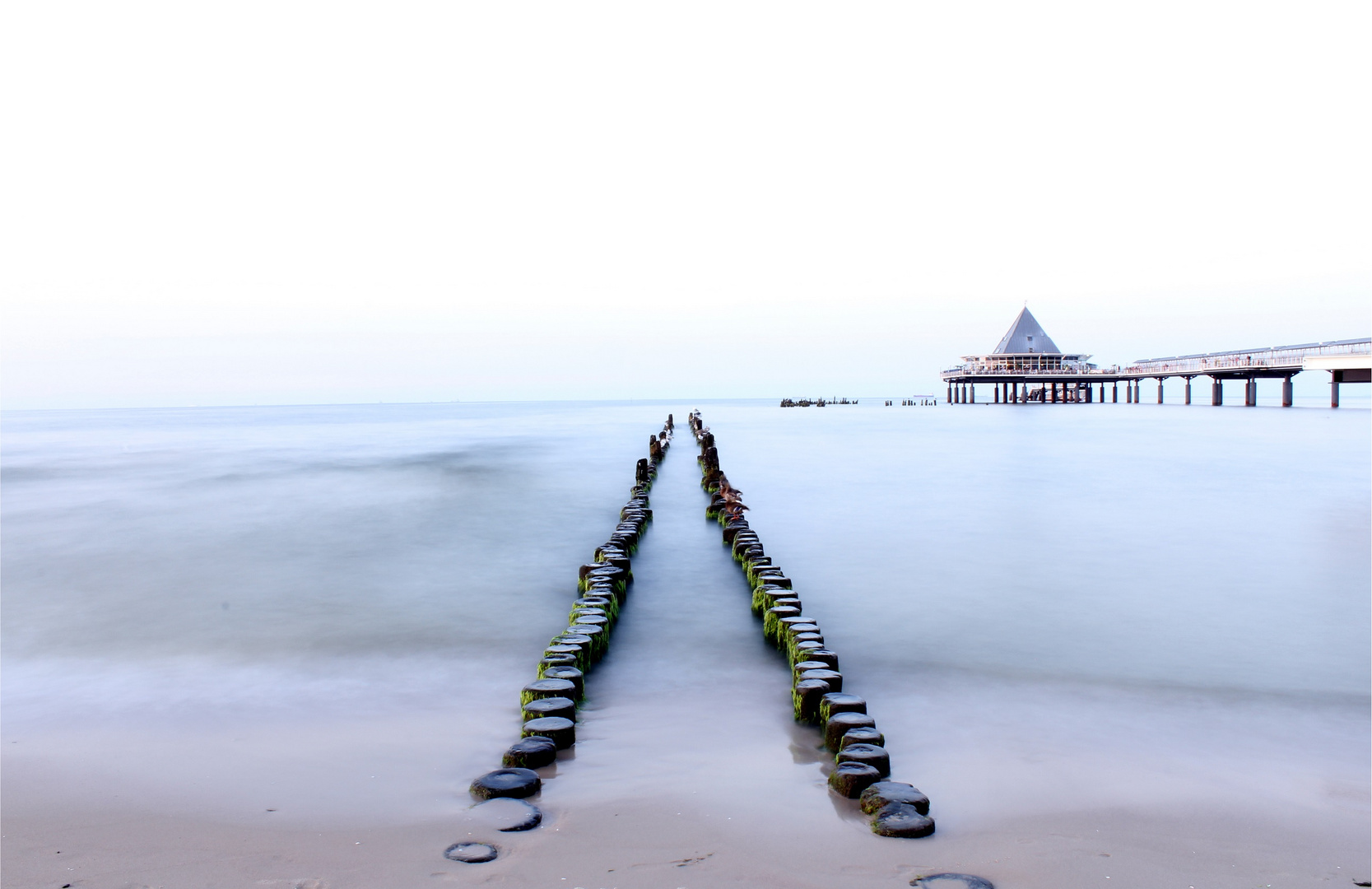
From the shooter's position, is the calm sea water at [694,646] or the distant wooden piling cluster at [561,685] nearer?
the distant wooden piling cluster at [561,685]

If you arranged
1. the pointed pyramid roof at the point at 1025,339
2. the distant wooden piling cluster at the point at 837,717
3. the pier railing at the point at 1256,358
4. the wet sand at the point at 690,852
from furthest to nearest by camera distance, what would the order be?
the pointed pyramid roof at the point at 1025,339 → the pier railing at the point at 1256,358 → the distant wooden piling cluster at the point at 837,717 → the wet sand at the point at 690,852

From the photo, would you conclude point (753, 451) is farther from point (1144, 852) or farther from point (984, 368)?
point (984, 368)

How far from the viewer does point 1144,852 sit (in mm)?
3414

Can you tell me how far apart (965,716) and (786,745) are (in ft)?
3.96

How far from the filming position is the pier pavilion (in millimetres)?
44156

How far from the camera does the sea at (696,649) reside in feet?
13.6

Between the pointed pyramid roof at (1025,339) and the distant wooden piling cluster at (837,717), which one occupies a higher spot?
the pointed pyramid roof at (1025,339)

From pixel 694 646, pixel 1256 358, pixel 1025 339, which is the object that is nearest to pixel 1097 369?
pixel 1025 339

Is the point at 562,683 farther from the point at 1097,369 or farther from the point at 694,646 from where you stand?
the point at 1097,369

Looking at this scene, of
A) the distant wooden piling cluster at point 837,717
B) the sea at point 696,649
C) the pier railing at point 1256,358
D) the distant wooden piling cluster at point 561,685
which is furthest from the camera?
the pier railing at point 1256,358

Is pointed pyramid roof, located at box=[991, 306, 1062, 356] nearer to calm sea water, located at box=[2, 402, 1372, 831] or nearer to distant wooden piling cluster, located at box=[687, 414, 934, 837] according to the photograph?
calm sea water, located at box=[2, 402, 1372, 831]

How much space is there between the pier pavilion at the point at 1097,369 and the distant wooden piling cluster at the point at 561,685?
130 feet

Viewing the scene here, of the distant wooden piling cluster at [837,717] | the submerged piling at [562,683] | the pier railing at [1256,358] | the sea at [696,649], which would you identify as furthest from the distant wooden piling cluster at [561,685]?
the pier railing at [1256,358]

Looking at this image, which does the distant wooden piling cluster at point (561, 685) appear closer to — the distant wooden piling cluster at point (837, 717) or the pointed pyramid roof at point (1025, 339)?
the distant wooden piling cluster at point (837, 717)
